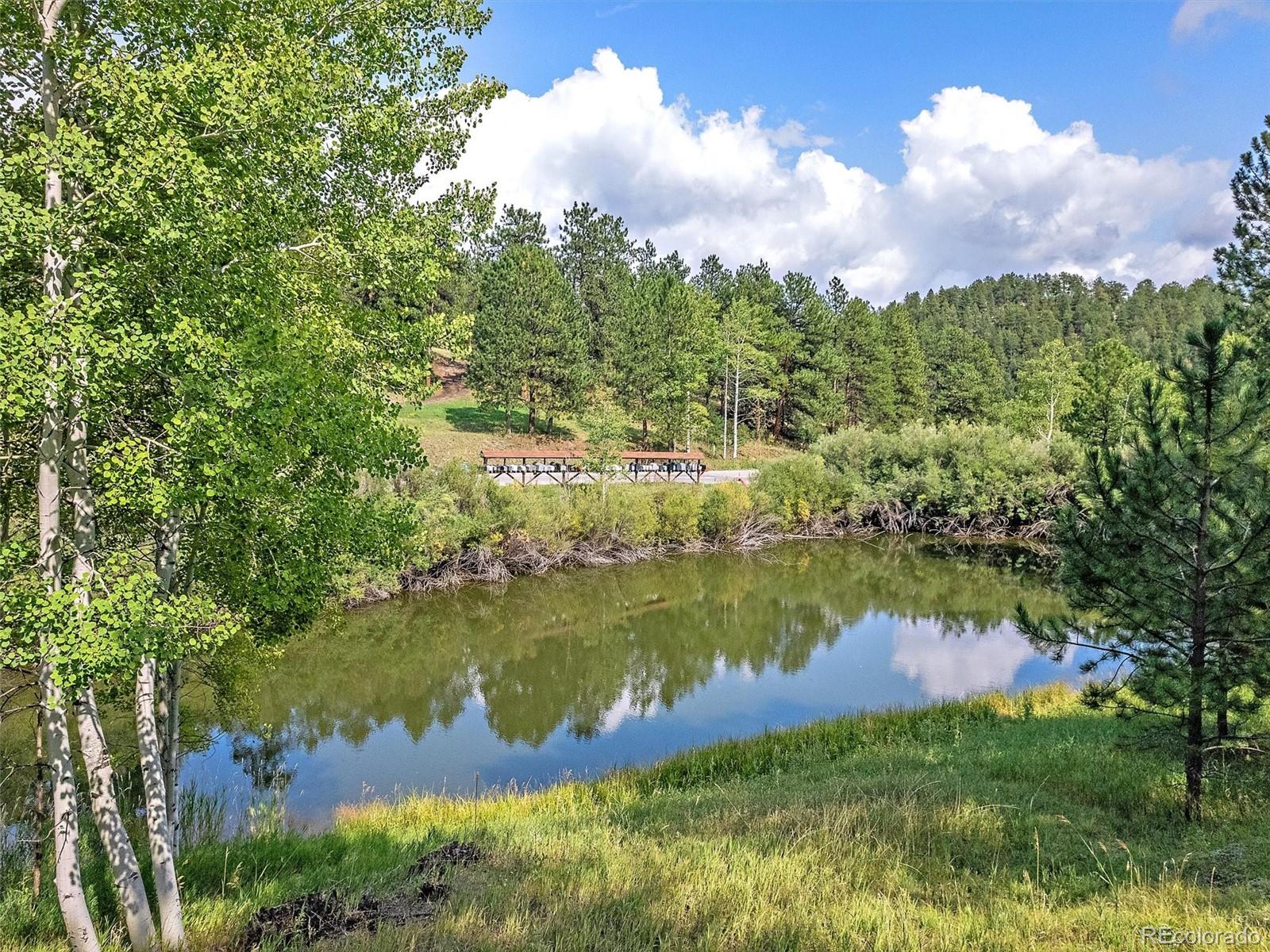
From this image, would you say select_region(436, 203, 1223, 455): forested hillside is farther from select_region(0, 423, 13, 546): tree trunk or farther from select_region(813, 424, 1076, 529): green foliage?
select_region(0, 423, 13, 546): tree trunk

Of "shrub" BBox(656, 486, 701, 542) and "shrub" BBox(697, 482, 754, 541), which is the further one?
"shrub" BBox(697, 482, 754, 541)

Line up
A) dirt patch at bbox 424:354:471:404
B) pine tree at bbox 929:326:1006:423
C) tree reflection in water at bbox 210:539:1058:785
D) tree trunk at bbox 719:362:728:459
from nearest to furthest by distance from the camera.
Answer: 1. tree reflection in water at bbox 210:539:1058:785
2. tree trunk at bbox 719:362:728:459
3. dirt patch at bbox 424:354:471:404
4. pine tree at bbox 929:326:1006:423

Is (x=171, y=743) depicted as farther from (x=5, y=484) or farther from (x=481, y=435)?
(x=481, y=435)

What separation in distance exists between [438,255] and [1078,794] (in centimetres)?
966

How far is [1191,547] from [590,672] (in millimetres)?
14308

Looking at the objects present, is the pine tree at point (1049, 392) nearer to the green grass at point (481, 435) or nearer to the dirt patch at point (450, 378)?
the green grass at point (481, 435)

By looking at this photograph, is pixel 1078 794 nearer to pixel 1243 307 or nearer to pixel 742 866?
pixel 742 866

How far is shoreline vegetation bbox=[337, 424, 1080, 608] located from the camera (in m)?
24.3

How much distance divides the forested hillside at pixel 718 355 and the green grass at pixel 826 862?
27.1 metres

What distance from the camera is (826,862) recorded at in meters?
5.76

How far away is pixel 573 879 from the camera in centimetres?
539

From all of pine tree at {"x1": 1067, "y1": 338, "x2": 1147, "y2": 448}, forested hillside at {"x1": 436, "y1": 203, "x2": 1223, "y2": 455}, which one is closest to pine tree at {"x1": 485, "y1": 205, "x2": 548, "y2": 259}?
forested hillside at {"x1": 436, "y1": 203, "x2": 1223, "y2": 455}

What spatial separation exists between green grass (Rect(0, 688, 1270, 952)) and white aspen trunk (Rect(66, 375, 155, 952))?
48 cm

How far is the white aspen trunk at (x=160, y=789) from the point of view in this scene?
194 inches
